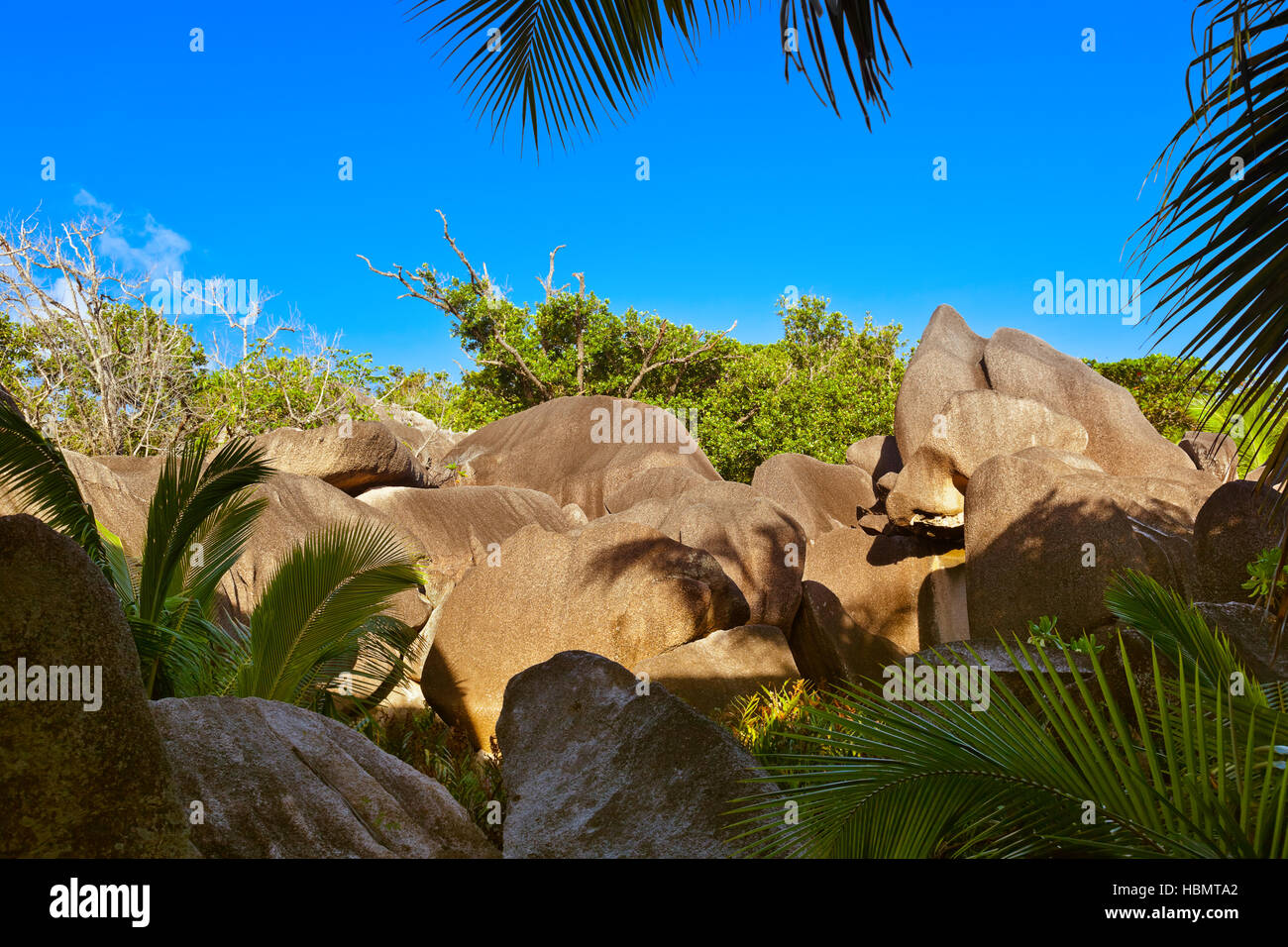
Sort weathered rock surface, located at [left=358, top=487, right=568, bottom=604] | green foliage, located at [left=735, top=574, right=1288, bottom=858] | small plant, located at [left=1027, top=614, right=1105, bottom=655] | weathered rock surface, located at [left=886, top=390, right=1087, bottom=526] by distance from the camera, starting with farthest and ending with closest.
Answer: weathered rock surface, located at [left=886, top=390, right=1087, bottom=526], weathered rock surface, located at [left=358, top=487, right=568, bottom=604], small plant, located at [left=1027, top=614, right=1105, bottom=655], green foliage, located at [left=735, top=574, right=1288, bottom=858]

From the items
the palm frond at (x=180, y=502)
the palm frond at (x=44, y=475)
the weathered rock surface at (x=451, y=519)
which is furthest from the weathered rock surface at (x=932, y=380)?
the palm frond at (x=44, y=475)

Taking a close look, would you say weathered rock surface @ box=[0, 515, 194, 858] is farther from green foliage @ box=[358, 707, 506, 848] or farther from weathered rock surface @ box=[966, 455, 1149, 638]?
weathered rock surface @ box=[966, 455, 1149, 638]

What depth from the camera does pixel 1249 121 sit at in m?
2.50

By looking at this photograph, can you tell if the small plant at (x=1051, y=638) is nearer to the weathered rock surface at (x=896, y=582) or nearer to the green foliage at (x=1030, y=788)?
the green foliage at (x=1030, y=788)

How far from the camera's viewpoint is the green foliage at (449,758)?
632 cm

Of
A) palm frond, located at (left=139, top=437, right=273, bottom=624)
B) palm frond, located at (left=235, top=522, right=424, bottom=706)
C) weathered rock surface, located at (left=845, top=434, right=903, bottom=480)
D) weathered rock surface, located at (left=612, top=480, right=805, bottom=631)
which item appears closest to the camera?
palm frond, located at (left=139, top=437, right=273, bottom=624)

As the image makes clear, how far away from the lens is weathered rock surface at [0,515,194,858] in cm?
250

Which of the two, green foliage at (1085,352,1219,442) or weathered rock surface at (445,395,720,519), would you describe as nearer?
weathered rock surface at (445,395,720,519)

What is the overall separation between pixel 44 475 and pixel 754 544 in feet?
25.6

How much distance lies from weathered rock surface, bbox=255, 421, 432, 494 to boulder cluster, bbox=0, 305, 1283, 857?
39mm

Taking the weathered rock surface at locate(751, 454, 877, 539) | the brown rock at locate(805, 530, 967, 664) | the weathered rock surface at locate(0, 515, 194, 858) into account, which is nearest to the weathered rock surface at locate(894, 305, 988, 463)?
the brown rock at locate(805, 530, 967, 664)

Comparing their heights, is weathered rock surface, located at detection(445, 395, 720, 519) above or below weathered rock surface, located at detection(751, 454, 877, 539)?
above

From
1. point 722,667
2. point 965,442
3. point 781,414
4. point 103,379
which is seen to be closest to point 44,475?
point 722,667
